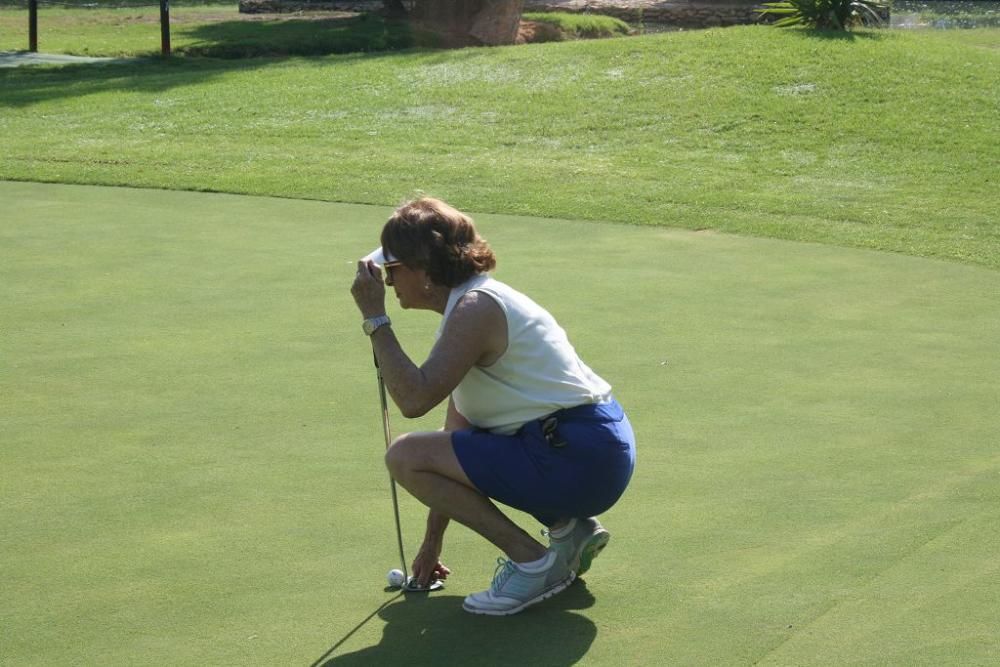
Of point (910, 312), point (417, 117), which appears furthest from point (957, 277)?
point (417, 117)

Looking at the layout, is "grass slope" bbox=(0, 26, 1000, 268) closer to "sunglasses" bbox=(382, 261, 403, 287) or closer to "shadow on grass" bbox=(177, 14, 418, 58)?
"shadow on grass" bbox=(177, 14, 418, 58)

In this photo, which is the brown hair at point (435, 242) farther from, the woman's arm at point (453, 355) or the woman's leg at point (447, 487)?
the woman's leg at point (447, 487)

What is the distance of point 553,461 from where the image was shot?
12.7 ft

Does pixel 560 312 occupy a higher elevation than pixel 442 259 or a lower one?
lower

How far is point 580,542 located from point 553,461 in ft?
0.98

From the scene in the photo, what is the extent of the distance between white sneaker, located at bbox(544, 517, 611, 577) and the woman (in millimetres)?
10

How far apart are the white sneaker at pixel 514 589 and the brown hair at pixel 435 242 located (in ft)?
2.54

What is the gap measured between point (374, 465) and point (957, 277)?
4.94m

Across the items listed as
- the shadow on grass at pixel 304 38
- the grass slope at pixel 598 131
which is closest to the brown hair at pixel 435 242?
the grass slope at pixel 598 131

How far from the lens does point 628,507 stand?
482 cm

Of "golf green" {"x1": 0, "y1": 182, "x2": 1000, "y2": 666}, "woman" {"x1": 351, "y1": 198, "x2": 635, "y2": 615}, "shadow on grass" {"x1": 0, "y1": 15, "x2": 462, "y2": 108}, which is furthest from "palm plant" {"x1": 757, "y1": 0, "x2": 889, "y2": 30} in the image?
"woman" {"x1": 351, "y1": 198, "x2": 635, "y2": 615}

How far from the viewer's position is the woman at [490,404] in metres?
3.88

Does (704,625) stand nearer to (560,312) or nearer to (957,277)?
(560,312)

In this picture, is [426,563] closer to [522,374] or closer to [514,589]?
[514,589]
